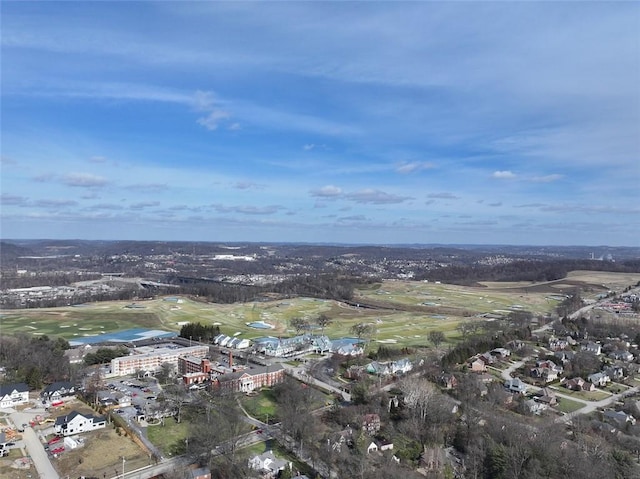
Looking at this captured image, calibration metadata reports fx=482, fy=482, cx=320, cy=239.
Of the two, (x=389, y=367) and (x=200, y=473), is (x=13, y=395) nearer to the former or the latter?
(x=200, y=473)

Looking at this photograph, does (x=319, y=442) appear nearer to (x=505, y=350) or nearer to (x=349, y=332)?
(x=505, y=350)

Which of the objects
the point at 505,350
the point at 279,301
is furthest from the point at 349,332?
the point at 279,301

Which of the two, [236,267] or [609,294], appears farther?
[236,267]

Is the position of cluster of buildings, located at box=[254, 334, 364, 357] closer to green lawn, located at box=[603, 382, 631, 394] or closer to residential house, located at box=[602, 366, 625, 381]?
green lawn, located at box=[603, 382, 631, 394]

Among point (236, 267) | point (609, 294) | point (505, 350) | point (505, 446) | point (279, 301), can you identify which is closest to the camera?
point (505, 446)

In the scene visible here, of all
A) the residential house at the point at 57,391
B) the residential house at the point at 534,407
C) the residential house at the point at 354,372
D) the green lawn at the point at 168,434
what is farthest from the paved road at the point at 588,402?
the residential house at the point at 57,391

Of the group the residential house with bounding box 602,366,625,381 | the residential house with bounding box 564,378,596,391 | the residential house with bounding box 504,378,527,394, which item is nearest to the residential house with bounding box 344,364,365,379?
the residential house with bounding box 504,378,527,394
